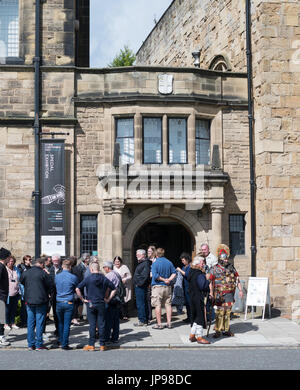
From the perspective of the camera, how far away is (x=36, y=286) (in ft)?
38.0

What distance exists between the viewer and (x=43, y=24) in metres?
17.1

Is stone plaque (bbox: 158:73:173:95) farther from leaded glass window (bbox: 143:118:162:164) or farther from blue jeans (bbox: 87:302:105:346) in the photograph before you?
blue jeans (bbox: 87:302:105:346)

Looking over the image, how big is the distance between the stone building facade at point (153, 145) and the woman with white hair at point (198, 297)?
4199mm

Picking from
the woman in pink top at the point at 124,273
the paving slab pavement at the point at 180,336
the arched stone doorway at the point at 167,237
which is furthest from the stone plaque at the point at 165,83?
the paving slab pavement at the point at 180,336

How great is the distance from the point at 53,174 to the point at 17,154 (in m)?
1.14

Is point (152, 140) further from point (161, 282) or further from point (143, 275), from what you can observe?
point (161, 282)

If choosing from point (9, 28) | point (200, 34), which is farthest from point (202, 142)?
point (200, 34)

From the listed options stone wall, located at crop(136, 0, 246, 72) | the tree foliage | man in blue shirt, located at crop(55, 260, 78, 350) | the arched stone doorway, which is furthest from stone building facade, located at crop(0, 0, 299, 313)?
the tree foliage

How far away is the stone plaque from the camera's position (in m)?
17.1

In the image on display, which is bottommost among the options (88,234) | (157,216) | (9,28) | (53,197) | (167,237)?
(167,237)

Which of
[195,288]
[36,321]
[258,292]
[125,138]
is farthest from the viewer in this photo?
[125,138]

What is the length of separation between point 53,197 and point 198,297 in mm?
5842
